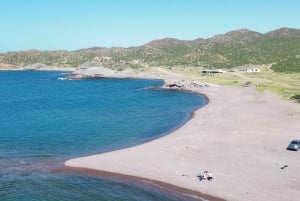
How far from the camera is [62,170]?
52438 millimetres

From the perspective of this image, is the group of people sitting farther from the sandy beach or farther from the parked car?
the parked car

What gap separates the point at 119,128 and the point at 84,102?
45.9 m

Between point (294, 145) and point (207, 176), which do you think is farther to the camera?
point (294, 145)

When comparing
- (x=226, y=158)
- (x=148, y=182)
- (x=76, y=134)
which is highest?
(x=226, y=158)

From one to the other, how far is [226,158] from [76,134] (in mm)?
30444

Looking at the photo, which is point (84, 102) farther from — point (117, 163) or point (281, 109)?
point (117, 163)

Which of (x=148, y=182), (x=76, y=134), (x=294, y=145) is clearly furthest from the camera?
(x=76, y=134)

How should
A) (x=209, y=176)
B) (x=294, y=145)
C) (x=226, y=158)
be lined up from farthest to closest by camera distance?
1. (x=294, y=145)
2. (x=226, y=158)
3. (x=209, y=176)

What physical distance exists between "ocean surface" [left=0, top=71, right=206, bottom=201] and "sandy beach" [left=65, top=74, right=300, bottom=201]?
3.58m

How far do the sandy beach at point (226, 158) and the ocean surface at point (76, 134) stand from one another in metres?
3.58

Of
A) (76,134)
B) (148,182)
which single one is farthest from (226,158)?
(76,134)

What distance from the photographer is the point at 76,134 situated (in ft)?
239

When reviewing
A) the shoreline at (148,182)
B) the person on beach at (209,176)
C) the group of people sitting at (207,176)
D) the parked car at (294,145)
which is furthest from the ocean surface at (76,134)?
the parked car at (294,145)

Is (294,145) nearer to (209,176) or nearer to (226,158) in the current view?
(226,158)
